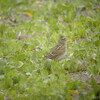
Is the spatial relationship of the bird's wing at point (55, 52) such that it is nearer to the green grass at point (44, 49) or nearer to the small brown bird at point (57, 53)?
the small brown bird at point (57, 53)

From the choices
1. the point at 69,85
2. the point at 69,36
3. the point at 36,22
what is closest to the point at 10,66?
the point at 69,85

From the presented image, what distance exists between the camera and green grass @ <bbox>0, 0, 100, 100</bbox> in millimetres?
5207

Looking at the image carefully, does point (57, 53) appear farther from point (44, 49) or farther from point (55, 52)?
point (44, 49)

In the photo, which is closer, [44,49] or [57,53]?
[57,53]

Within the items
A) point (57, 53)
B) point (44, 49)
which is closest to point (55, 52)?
point (57, 53)

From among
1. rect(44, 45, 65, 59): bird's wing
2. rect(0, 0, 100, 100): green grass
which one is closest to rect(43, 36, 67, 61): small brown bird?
rect(44, 45, 65, 59): bird's wing

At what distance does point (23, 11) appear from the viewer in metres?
11.9

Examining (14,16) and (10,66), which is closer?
(10,66)

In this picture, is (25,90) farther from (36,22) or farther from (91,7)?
(91,7)

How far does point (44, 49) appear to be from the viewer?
7750mm

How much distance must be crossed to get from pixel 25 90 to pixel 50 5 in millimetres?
6525

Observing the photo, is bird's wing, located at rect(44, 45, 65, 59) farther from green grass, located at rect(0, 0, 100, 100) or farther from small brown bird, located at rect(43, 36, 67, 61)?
green grass, located at rect(0, 0, 100, 100)

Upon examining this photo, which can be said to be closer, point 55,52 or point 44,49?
point 55,52

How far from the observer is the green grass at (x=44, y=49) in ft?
17.1
